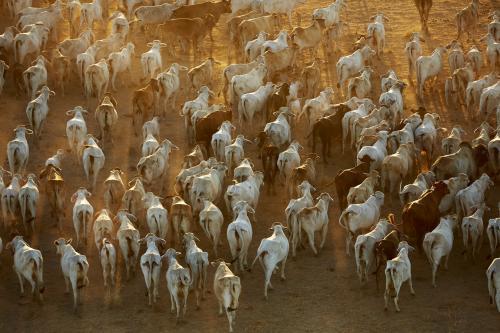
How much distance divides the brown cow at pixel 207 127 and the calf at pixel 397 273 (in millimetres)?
6234

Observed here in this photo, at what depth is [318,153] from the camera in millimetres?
22984

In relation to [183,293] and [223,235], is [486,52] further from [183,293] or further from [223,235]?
[183,293]

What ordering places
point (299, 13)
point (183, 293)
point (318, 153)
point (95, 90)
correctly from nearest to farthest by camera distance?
point (183, 293) → point (318, 153) → point (95, 90) → point (299, 13)

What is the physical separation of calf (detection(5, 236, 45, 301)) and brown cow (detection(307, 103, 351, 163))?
6.79 meters

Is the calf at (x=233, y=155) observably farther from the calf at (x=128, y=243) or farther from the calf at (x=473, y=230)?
the calf at (x=473, y=230)

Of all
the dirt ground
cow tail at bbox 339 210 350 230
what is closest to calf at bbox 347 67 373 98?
the dirt ground

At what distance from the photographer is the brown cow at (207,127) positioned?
2261 centimetres

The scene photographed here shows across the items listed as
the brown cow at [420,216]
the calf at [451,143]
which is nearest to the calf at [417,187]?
the brown cow at [420,216]

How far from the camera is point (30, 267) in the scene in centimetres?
1766

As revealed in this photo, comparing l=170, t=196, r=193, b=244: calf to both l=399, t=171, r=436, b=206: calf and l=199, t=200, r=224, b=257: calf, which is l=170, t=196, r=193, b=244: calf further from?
l=399, t=171, r=436, b=206: calf

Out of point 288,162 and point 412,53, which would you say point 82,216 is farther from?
point 412,53

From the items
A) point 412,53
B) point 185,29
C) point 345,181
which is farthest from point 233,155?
point 185,29

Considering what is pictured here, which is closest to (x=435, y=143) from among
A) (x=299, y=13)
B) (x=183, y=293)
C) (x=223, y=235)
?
(x=223, y=235)

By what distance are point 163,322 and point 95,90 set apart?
29.7 ft
